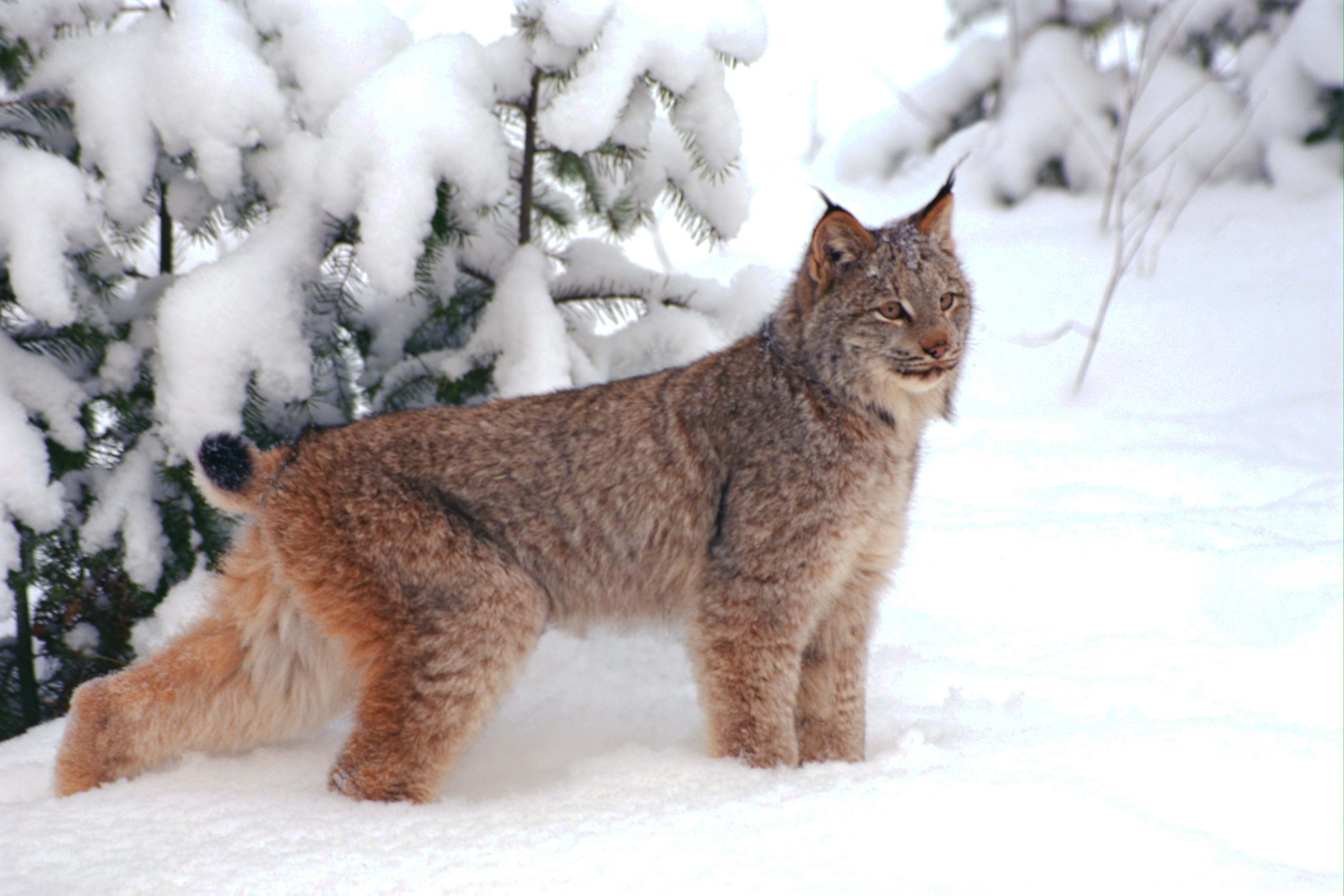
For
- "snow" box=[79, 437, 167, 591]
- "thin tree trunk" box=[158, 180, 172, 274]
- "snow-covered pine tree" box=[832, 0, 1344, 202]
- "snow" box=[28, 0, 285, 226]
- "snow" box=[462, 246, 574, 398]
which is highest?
"snow-covered pine tree" box=[832, 0, 1344, 202]

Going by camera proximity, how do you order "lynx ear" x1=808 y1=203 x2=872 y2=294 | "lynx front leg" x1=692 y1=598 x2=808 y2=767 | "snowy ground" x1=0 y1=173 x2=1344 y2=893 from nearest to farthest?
"snowy ground" x1=0 y1=173 x2=1344 y2=893 < "lynx front leg" x1=692 y1=598 x2=808 y2=767 < "lynx ear" x1=808 y1=203 x2=872 y2=294

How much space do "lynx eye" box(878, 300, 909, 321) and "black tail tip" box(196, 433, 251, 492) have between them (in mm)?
1948

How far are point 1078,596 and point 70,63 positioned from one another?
4.37m

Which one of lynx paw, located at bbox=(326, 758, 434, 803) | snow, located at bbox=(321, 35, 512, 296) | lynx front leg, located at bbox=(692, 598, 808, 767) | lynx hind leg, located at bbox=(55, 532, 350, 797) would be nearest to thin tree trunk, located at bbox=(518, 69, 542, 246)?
snow, located at bbox=(321, 35, 512, 296)

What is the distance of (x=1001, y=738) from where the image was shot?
10.9 ft

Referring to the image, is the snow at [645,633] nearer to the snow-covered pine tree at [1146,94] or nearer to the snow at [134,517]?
the snow at [134,517]

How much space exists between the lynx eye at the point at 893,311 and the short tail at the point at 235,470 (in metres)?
1.84

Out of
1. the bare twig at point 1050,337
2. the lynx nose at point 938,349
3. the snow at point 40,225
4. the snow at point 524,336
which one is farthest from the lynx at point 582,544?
the bare twig at point 1050,337

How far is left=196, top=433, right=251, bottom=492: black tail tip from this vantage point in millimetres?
3189

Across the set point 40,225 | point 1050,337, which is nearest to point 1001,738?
point 40,225

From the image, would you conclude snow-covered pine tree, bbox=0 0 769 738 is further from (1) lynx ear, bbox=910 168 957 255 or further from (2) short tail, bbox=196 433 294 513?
(1) lynx ear, bbox=910 168 957 255

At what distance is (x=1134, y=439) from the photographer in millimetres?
6297

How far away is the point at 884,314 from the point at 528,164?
1.75 metres

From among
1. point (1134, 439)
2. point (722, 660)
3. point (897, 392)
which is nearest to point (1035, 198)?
point (1134, 439)
